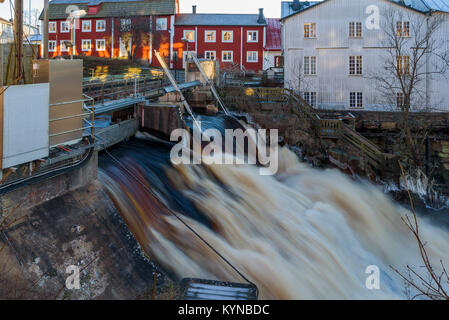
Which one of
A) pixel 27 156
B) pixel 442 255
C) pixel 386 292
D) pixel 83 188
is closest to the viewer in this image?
pixel 27 156

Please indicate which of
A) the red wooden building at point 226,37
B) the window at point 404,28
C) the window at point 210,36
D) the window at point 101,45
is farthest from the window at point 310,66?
the window at point 101,45

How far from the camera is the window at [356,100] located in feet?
107

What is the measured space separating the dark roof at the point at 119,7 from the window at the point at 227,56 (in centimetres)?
812

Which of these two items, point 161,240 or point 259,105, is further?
point 259,105

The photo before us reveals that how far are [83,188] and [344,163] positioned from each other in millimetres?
14552

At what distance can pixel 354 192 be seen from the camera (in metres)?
16.7

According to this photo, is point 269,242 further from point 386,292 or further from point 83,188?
point 83,188

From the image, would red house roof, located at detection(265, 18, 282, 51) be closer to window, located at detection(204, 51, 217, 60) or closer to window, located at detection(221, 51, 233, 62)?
window, located at detection(221, 51, 233, 62)

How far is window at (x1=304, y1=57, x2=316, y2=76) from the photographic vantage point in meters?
33.0

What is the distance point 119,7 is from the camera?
5472 centimetres

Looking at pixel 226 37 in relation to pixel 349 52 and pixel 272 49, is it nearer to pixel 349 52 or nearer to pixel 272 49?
pixel 272 49

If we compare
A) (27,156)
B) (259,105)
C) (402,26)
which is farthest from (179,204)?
(402,26)

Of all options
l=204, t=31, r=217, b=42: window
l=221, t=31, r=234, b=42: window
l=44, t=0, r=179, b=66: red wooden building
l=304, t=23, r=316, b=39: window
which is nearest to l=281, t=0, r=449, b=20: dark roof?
l=304, t=23, r=316, b=39: window

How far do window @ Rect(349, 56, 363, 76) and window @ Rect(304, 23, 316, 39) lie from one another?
11.2 ft
